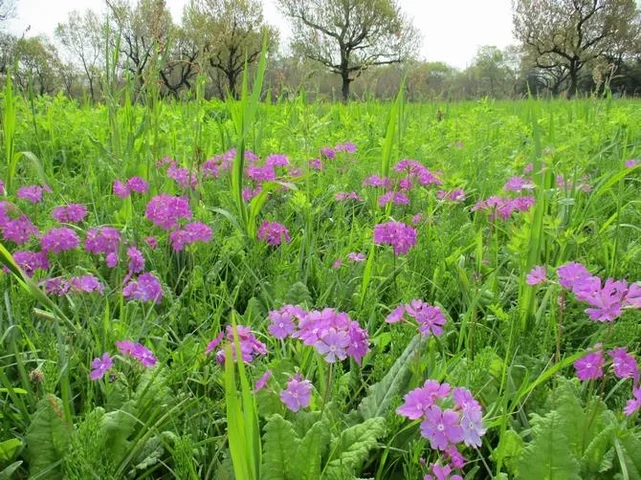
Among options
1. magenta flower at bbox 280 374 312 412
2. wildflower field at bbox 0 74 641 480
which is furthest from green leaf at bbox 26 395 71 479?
magenta flower at bbox 280 374 312 412

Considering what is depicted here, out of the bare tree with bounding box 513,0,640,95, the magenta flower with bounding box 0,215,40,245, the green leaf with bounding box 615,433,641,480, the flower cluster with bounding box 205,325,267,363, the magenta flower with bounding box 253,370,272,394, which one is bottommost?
the green leaf with bounding box 615,433,641,480

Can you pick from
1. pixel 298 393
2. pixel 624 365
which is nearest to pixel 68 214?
pixel 298 393

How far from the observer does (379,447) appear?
1.03 m

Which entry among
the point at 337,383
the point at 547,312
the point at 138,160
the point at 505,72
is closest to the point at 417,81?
the point at 138,160

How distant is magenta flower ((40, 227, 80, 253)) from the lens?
1522mm

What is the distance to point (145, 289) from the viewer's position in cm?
140

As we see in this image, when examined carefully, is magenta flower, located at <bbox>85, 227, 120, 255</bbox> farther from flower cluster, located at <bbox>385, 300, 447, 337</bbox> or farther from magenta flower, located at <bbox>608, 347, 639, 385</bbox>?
magenta flower, located at <bbox>608, 347, 639, 385</bbox>

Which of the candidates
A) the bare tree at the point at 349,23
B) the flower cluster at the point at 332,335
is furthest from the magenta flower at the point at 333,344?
the bare tree at the point at 349,23

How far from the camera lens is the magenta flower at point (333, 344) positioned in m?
0.90

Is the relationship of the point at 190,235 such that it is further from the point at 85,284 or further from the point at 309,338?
the point at 309,338

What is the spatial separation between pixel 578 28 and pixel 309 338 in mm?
47761

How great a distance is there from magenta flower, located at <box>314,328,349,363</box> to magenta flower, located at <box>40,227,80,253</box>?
0.97 metres

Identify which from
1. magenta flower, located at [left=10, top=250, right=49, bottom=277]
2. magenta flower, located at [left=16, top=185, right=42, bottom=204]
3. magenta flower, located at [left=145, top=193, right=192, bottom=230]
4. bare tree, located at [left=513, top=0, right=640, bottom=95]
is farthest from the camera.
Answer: bare tree, located at [left=513, top=0, right=640, bottom=95]

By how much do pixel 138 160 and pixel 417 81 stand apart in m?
3.61
